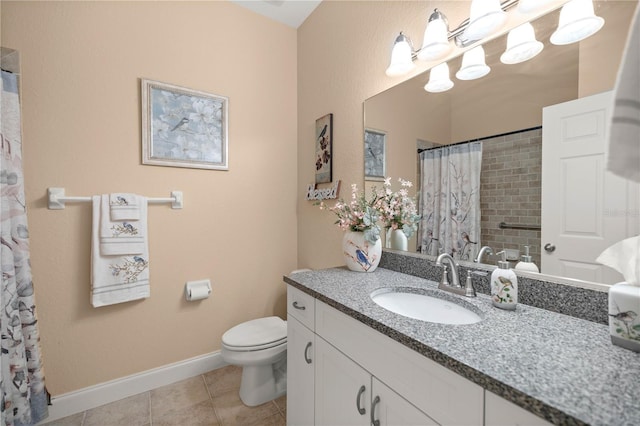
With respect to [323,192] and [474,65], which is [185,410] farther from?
[474,65]

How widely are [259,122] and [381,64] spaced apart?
3.41ft

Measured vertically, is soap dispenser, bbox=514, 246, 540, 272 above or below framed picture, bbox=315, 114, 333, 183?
below

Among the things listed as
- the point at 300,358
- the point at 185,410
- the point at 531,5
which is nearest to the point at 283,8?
the point at 531,5

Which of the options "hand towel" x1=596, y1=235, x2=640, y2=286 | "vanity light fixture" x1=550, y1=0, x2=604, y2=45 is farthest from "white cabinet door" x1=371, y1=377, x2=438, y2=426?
"vanity light fixture" x1=550, y1=0, x2=604, y2=45

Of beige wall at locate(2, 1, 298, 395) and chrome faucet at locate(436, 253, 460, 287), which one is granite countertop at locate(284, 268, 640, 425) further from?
beige wall at locate(2, 1, 298, 395)

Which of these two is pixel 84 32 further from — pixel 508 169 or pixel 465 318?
pixel 465 318

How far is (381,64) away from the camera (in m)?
1.58

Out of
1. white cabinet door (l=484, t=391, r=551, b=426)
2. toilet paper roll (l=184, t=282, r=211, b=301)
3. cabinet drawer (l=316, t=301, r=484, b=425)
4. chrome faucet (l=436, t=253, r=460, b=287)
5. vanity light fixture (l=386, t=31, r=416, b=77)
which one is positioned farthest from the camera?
toilet paper roll (l=184, t=282, r=211, b=301)

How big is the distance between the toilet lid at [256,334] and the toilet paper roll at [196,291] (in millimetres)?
342

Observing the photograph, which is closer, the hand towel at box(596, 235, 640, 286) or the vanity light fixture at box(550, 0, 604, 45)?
the hand towel at box(596, 235, 640, 286)

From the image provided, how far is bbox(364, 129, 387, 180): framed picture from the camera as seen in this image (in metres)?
1.58

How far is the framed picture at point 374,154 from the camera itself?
1.58 m

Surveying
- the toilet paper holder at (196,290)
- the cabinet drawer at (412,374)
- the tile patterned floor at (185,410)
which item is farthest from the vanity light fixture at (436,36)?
the tile patterned floor at (185,410)

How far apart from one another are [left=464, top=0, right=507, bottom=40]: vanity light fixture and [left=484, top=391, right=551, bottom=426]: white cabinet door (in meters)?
1.24
